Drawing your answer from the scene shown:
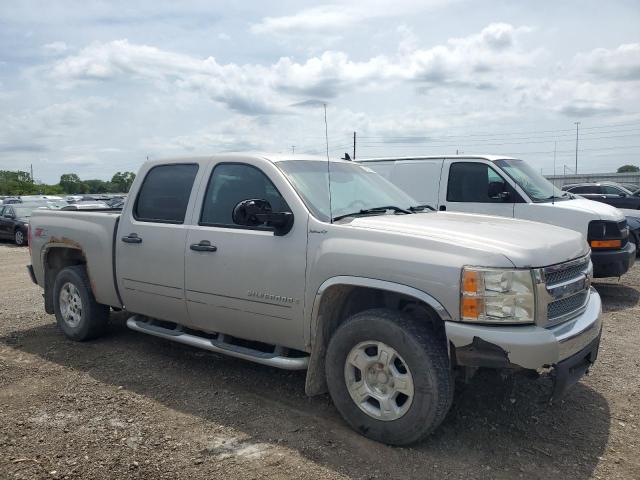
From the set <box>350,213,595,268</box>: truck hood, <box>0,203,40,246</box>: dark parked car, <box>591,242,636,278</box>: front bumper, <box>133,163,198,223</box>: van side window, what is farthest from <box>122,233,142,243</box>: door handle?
<box>0,203,40,246</box>: dark parked car

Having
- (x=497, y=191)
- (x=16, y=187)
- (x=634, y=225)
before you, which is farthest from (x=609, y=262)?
(x=16, y=187)

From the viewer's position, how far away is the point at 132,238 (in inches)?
207

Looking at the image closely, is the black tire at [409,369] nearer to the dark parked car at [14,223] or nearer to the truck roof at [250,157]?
the truck roof at [250,157]

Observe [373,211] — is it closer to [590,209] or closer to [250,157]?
[250,157]

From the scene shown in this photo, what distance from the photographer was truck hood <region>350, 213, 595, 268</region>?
3.51 metres

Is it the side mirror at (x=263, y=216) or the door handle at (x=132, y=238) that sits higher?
the side mirror at (x=263, y=216)

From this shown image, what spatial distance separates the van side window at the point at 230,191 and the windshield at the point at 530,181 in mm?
4871

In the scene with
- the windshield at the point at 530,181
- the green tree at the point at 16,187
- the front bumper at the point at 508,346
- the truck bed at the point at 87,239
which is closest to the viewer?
the front bumper at the point at 508,346

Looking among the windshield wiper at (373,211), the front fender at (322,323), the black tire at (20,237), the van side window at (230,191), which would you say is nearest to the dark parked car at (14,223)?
the black tire at (20,237)

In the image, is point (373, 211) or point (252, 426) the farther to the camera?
point (373, 211)

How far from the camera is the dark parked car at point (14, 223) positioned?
19.1 m

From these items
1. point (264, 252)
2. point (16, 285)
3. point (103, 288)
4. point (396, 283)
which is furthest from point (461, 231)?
point (16, 285)

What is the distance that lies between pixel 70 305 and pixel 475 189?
5.62 metres

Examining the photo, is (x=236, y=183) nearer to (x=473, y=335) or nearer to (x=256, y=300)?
(x=256, y=300)
